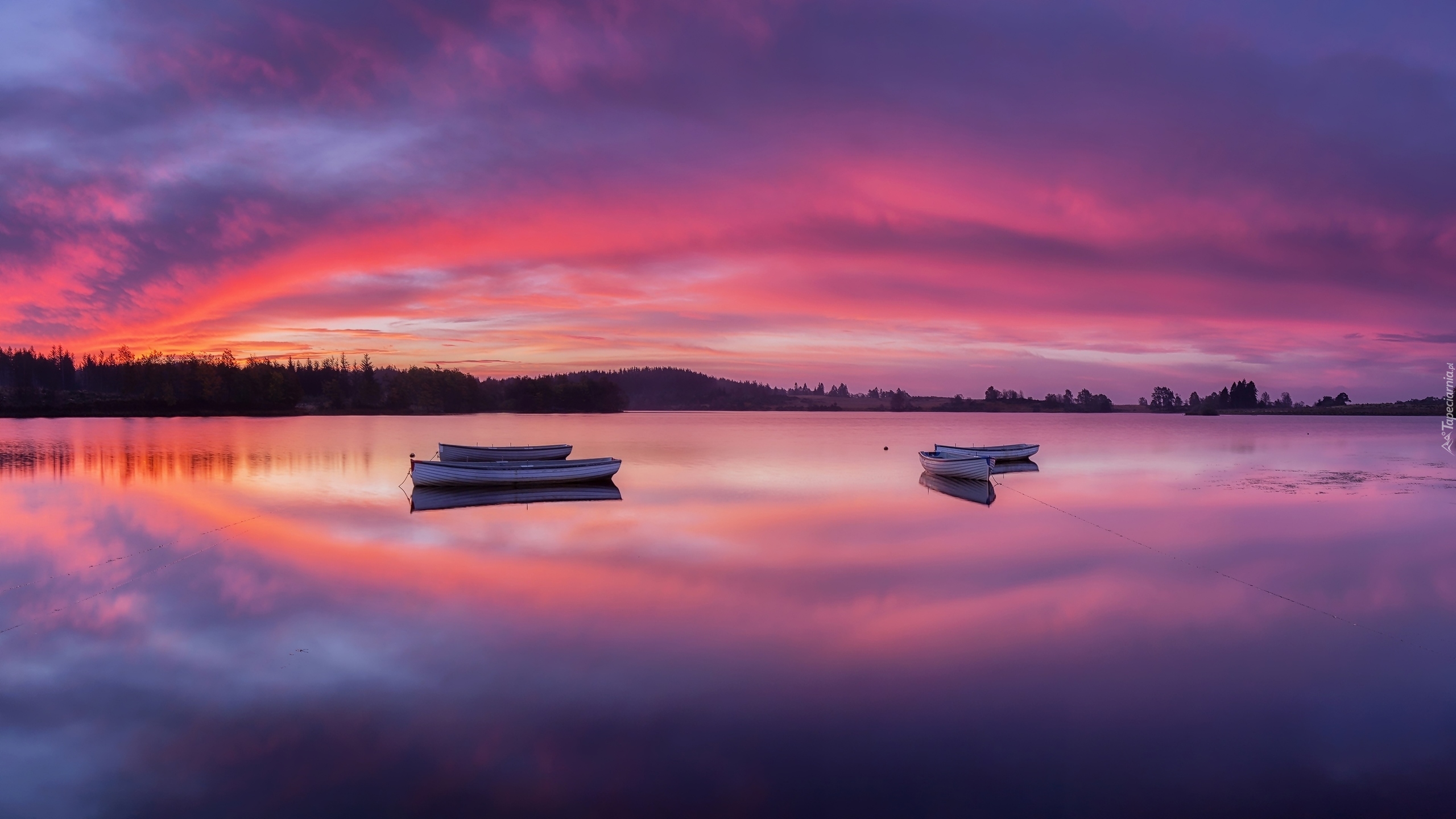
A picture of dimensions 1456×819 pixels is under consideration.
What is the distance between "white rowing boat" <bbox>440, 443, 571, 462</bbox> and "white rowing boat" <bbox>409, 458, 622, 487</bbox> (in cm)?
546

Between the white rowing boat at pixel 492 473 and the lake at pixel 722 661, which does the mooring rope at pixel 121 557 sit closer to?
the lake at pixel 722 661

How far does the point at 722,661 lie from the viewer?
417 inches

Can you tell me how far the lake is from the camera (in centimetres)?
719

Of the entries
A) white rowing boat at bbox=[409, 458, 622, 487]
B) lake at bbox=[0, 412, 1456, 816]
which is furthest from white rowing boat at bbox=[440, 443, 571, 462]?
lake at bbox=[0, 412, 1456, 816]

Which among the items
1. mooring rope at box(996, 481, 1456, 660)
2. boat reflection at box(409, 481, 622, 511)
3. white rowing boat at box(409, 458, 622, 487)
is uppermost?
white rowing boat at box(409, 458, 622, 487)

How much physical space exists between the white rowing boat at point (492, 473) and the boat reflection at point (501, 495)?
0.21 metres

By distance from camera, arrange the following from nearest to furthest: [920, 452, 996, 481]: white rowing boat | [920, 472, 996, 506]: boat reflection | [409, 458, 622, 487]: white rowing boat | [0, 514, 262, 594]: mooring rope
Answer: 1. [0, 514, 262, 594]: mooring rope
2. [409, 458, 622, 487]: white rowing boat
3. [920, 472, 996, 506]: boat reflection
4. [920, 452, 996, 481]: white rowing boat

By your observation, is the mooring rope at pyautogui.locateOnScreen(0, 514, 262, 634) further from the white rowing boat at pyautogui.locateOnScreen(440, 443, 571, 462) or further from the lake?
the white rowing boat at pyautogui.locateOnScreen(440, 443, 571, 462)

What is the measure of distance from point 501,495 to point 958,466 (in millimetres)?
19788

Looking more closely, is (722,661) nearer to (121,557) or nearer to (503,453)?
(121,557)

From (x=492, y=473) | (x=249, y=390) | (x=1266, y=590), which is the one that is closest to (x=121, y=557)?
(x=492, y=473)

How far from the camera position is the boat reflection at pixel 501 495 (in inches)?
1076

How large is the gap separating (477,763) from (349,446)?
5724 cm

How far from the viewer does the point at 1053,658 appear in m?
10.8
